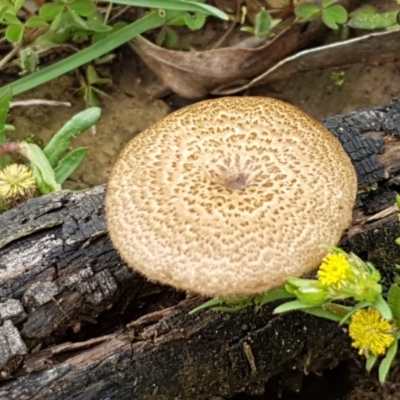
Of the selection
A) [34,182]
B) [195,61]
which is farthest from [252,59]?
[34,182]

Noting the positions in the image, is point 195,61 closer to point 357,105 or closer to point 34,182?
point 357,105

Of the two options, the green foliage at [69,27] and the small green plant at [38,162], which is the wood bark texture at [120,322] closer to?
the small green plant at [38,162]

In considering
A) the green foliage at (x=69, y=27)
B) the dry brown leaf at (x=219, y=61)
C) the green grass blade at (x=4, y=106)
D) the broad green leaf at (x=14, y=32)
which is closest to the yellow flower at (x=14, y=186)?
the green grass blade at (x=4, y=106)

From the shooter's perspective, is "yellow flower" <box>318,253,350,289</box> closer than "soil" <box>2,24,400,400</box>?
Yes

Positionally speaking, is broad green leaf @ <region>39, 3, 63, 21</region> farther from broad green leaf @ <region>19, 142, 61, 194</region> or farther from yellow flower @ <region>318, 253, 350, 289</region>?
yellow flower @ <region>318, 253, 350, 289</region>

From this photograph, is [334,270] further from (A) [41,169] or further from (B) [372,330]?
(A) [41,169]

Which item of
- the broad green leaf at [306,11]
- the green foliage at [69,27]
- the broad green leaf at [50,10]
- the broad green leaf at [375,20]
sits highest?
the broad green leaf at [50,10]

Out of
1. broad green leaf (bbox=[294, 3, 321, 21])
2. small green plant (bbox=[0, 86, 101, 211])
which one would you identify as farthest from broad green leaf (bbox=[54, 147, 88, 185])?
broad green leaf (bbox=[294, 3, 321, 21])
